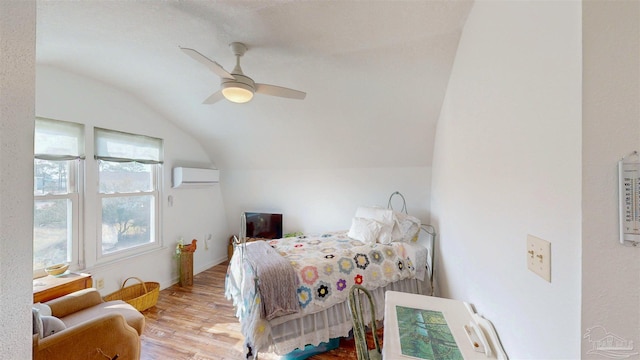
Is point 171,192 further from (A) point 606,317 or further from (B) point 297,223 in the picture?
(A) point 606,317

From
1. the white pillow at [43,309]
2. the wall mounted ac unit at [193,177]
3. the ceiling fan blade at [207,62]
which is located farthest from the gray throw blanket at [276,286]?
the wall mounted ac unit at [193,177]

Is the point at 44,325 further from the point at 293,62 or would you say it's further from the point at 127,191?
the point at 293,62

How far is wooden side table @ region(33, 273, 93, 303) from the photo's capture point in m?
1.88

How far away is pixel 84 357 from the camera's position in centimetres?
140

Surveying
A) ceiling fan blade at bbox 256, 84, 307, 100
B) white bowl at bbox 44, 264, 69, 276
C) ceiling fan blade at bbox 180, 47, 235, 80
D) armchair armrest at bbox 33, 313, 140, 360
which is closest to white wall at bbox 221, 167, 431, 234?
ceiling fan blade at bbox 256, 84, 307, 100

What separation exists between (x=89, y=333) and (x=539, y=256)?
2.32 meters

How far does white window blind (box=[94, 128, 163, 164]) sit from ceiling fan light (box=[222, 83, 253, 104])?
76.7 inches

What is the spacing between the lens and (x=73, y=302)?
1883 mm

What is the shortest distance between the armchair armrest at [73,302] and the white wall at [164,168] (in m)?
0.68

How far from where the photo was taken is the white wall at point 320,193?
10.5 feet

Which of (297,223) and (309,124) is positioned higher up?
Result: (309,124)

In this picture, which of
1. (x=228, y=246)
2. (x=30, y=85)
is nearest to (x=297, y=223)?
(x=228, y=246)

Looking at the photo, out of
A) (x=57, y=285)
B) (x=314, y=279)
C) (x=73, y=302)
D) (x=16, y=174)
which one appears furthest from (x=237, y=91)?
(x=57, y=285)

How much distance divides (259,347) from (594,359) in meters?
1.82
